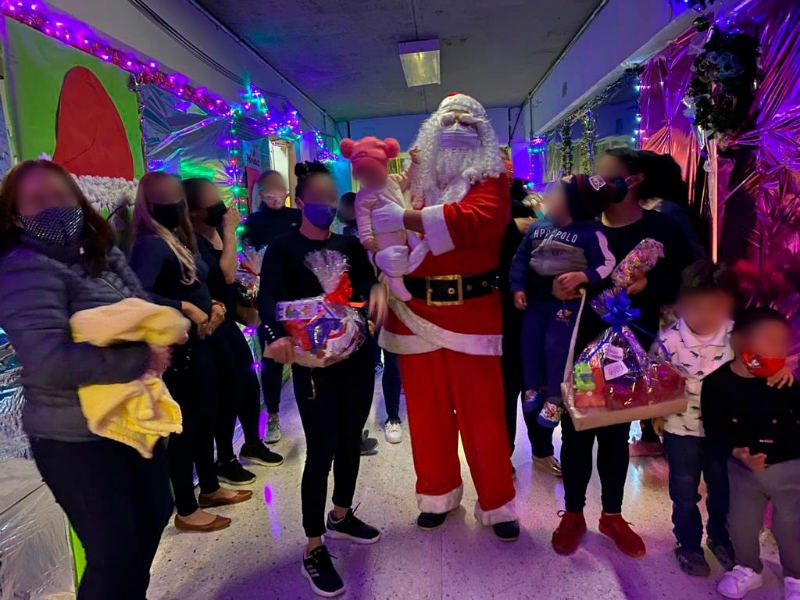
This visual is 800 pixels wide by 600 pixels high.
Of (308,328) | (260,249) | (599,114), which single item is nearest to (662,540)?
(308,328)

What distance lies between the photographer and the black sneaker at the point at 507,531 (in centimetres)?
221

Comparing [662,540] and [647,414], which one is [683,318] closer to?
[647,414]

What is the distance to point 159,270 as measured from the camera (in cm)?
209

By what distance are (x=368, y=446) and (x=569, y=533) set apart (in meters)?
1.38

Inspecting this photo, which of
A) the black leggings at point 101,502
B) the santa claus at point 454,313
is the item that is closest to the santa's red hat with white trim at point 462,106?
the santa claus at point 454,313

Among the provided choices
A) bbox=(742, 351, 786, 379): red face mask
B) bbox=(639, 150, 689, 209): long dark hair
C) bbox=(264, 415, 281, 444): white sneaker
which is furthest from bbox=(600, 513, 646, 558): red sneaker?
bbox=(264, 415, 281, 444): white sneaker

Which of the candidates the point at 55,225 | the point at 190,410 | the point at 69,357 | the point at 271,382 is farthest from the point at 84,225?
the point at 271,382

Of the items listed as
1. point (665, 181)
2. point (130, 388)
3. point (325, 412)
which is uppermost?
point (665, 181)

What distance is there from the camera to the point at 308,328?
1.80m

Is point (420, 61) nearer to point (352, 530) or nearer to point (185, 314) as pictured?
point (185, 314)

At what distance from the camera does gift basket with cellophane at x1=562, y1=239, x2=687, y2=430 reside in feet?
5.99

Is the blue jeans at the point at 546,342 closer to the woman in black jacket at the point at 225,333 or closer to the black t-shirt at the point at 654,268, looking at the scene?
the black t-shirt at the point at 654,268

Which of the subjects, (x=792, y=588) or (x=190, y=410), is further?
(x=190, y=410)

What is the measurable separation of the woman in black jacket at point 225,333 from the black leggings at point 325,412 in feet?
2.87
